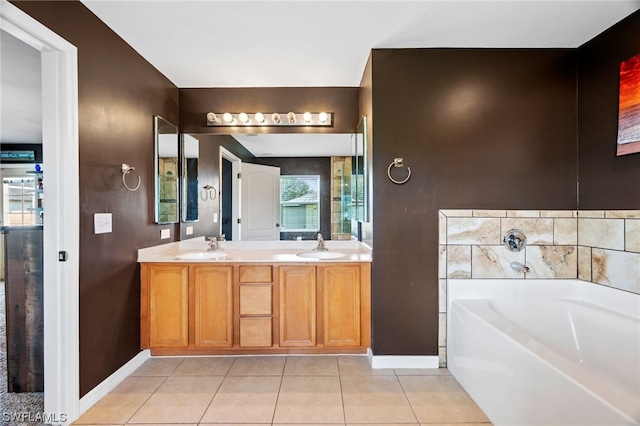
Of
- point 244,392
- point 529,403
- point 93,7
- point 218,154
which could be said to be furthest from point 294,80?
point 529,403

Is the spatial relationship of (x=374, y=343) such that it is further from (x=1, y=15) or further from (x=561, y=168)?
(x=1, y=15)

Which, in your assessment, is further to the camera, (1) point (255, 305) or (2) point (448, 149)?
(1) point (255, 305)

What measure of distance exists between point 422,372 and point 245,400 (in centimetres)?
125

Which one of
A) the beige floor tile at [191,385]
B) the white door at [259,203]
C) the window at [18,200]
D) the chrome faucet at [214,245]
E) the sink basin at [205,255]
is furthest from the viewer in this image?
the window at [18,200]

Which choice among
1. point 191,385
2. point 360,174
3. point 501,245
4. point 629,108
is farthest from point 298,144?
point 629,108

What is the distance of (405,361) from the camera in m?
2.41

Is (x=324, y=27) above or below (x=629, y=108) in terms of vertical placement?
above

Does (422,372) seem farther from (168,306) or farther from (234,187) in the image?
(234,187)

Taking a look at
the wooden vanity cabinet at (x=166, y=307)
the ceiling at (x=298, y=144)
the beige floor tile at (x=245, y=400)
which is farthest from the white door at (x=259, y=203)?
the beige floor tile at (x=245, y=400)

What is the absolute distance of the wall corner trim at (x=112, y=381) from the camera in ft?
6.29

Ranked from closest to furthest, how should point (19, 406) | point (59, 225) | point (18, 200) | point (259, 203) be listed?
point (59, 225) → point (19, 406) → point (259, 203) → point (18, 200)

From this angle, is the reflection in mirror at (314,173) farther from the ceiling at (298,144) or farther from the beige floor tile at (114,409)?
the beige floor tile at (114,409)

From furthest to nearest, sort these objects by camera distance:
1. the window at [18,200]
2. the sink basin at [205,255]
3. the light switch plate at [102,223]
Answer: the window at [18,200]
the sink basin at [205,255]
the light switch plate at [102,223]

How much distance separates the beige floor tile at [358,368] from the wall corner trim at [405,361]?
4 centimetres
